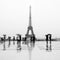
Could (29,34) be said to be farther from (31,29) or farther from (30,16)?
(30,16)

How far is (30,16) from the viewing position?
25797mm

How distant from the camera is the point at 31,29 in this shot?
83.4ft

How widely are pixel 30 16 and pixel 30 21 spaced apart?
0.88 metres

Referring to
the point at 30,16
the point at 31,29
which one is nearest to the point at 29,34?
the point at 31,29

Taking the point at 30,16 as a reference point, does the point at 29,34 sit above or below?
below

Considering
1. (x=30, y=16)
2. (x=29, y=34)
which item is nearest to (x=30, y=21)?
(x=30, y=16)

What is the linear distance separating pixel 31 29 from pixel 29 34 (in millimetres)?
1366

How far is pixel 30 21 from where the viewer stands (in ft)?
84.1

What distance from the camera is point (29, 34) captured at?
80.0ft

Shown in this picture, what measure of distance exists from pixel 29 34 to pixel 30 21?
2.52m

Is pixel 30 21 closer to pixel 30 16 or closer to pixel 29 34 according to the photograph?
pixel 30 16

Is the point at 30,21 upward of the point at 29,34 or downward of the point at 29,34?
upward
